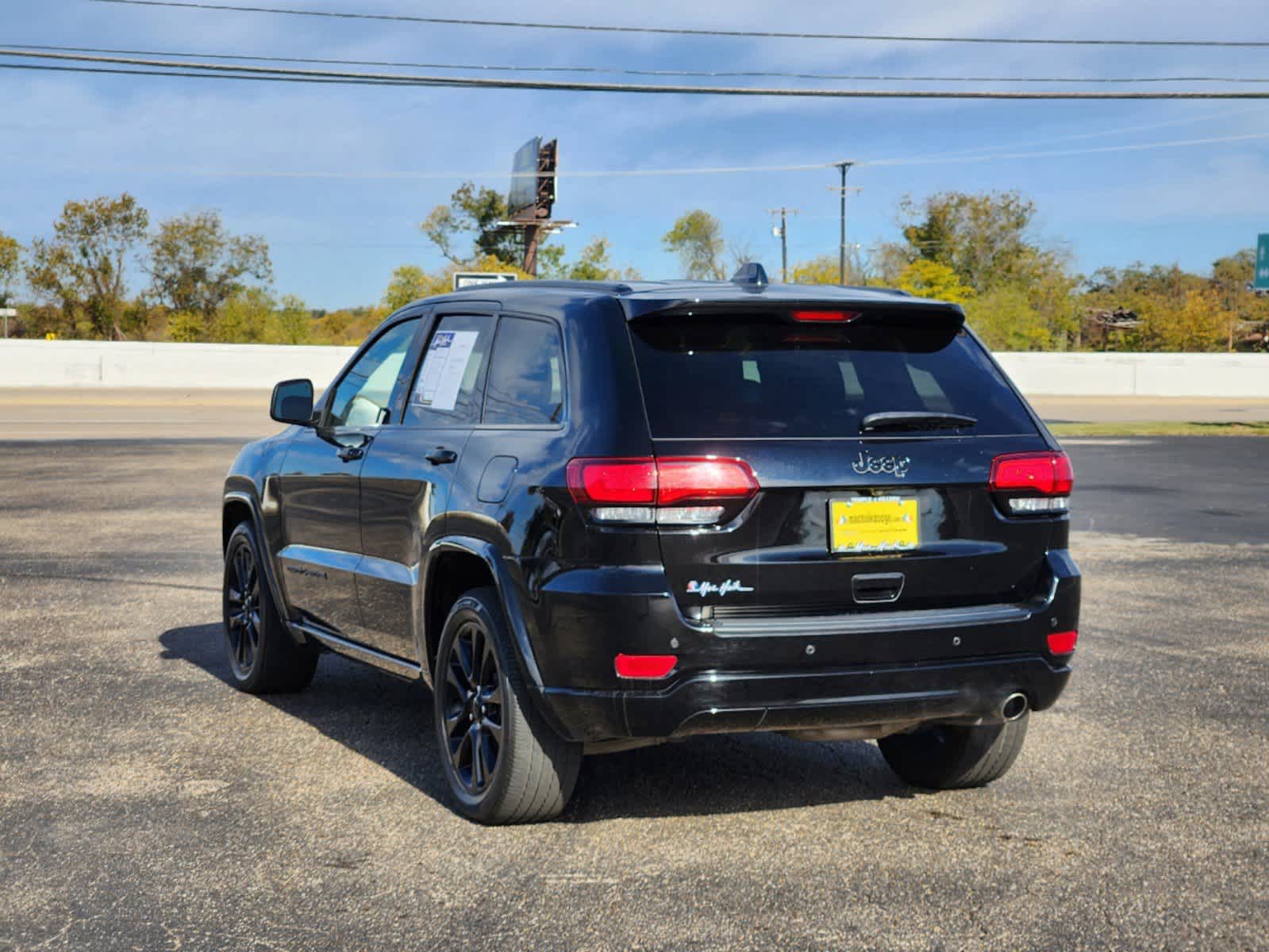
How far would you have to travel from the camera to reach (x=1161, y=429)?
34719mm

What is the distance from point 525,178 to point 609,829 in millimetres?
48344

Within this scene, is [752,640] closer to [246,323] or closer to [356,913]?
[356,913]

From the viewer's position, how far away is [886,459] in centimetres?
465

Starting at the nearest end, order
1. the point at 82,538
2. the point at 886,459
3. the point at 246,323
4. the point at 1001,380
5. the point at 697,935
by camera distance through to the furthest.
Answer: the point at 697,935 → the point at 886,459 → the point at 1001,380 → the point at 82,538 → the point at 246,323

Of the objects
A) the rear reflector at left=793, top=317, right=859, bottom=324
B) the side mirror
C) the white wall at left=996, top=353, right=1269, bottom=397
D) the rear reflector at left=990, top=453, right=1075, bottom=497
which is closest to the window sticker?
the side mirror

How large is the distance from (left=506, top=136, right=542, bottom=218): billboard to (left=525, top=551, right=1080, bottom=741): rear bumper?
147ft

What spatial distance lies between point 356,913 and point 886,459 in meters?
2.00

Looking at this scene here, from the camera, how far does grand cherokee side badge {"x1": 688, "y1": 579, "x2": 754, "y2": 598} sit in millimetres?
4461

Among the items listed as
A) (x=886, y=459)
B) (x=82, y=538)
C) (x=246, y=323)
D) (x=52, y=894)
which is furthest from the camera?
(x=246, y=323)

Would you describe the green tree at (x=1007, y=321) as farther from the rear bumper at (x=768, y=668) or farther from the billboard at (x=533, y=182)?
the rear bumper at (x=768, y=668)

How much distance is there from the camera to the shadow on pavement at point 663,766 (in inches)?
212

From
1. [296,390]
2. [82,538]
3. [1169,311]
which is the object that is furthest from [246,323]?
[296,390]

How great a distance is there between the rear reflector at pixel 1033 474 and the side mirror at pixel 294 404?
9.67 feet

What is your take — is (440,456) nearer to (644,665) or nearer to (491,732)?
(491,732)
